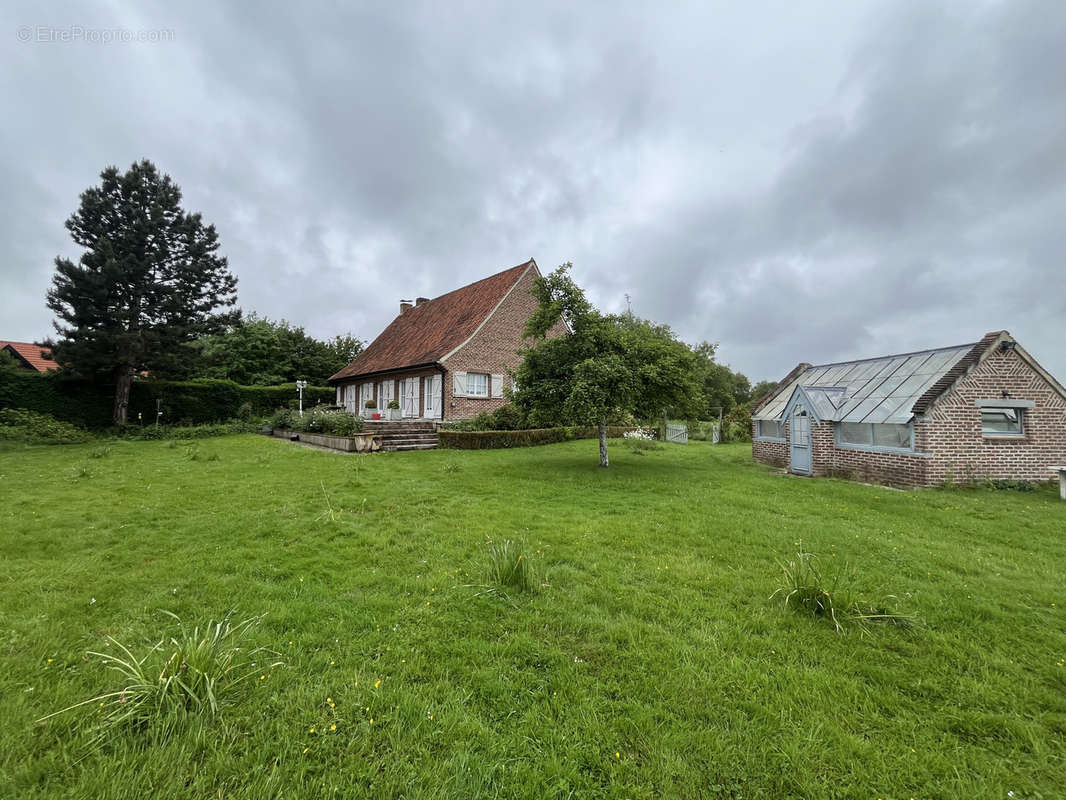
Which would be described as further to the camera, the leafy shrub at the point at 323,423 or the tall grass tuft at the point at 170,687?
the leafy shrub at the point at 323,423

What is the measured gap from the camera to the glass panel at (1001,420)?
9.98 meters

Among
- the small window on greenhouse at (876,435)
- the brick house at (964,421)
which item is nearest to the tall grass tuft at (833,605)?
the brick house at (964,421)

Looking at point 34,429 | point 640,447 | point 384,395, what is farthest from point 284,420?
point 640,447

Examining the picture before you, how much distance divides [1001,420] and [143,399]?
102 ft

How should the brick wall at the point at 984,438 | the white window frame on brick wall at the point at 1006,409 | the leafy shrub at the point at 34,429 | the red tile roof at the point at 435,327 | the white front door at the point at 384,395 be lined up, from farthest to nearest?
1. the white front door at the point at 384,395
2. the red tile roof at the point at 435,327
3. the leafy shrub at the point at 34,429
4. the white window frame on brick wall at the point at 1006,409
5. the brick wall at the point at 984,438

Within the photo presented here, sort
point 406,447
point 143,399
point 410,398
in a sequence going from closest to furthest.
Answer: point 406,447, point 143,399, point 410,398

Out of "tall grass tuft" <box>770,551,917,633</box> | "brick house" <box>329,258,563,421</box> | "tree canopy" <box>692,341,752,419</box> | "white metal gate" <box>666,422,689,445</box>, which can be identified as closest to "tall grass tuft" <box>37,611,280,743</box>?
"tall grass tuft" <box>770,551,917,633</box>

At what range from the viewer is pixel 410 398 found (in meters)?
20.7

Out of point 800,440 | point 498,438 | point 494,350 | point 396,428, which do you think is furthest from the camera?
point 494,350

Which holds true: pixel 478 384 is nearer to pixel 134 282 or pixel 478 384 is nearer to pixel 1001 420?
pixel 134 282

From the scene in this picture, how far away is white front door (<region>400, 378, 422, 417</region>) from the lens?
66.0 feet

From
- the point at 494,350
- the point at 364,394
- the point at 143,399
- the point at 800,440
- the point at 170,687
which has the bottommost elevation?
the point at 170,687

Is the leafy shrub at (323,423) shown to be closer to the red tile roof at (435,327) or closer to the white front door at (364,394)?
the red tile roof at (435,327)

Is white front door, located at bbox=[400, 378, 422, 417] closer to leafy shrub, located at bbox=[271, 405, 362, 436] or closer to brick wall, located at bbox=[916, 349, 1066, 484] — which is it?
leafy shrub, located at bbox=[271, 405, 362, 436]
